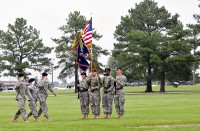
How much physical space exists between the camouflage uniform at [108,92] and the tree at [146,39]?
186 ft

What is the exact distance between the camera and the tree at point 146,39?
82688mm

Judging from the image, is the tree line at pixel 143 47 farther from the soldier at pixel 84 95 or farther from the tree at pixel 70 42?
the soldier at pixel 84 95

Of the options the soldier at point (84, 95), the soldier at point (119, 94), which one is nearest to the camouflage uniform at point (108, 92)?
the soldier at point (119, 94)

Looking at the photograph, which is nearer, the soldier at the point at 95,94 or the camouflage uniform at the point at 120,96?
the camouflage uniform at the point at 120,96

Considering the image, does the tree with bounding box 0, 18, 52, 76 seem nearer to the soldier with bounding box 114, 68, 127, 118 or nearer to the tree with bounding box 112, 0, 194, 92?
the tree with bounding box 112, 0, 194, 92

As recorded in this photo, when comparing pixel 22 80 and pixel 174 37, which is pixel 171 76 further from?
pixel 22 80

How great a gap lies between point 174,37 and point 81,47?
57878 millimetres

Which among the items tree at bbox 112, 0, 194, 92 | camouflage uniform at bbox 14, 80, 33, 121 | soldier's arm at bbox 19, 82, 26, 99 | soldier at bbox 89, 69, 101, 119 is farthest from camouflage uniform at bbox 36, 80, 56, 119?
tree at bbox 112, 0, 194, 92

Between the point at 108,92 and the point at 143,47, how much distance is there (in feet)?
200

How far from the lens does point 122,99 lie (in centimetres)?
2339

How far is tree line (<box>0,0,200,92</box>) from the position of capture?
8206cm

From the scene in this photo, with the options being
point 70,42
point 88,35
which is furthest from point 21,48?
point 88,35

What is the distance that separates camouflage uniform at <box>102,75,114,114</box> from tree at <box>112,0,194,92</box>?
56783 millimetres

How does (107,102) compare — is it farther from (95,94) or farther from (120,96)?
(120,96)
